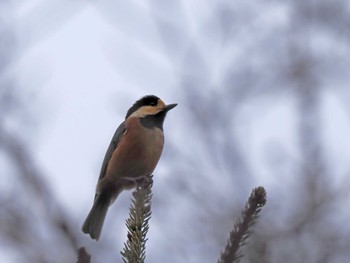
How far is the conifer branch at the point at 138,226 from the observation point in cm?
212

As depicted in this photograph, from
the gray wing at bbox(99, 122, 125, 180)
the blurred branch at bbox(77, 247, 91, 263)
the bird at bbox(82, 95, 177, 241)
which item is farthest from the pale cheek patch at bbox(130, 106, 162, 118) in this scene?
the blurred branch at bbox(77, 247, 91, 263)

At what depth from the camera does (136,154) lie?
5.54 meters

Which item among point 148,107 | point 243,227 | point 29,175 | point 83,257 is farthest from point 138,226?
point 148,107

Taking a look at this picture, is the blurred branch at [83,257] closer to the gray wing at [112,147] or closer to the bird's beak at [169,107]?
the gray wing at [112,147]

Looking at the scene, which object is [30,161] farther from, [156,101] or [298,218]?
[298,218]

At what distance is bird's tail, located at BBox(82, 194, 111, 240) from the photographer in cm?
514

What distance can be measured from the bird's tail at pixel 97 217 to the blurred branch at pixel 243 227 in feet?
10.7

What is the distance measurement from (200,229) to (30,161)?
1.62 metres

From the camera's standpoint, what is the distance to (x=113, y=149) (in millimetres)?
5812

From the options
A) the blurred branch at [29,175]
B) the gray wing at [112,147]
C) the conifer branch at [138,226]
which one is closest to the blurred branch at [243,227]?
the conifer branch at [138,226]

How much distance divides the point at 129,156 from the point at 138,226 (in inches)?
126

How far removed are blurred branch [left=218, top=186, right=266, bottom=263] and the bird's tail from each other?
10.7 ft

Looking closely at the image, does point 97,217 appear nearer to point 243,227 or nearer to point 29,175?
point 29,175

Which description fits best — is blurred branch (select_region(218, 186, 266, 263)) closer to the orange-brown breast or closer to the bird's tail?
the bird's tail
